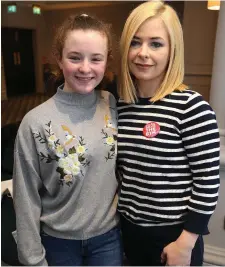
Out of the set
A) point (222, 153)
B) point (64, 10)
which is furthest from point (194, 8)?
point (64, 10)

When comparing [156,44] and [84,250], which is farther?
[84,250]

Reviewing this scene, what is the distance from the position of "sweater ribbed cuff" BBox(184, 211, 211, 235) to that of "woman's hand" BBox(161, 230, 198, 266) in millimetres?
24

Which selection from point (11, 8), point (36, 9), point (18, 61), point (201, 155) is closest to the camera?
point (201, 155)

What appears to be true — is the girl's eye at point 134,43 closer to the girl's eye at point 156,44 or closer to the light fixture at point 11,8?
the girl's eye at point 156,44

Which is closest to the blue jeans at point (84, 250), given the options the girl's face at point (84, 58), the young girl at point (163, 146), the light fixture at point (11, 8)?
the young girl at point (163, 146)

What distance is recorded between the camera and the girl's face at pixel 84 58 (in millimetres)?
898

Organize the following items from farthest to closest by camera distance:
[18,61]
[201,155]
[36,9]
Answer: [18,61], [36,9], [201,155]

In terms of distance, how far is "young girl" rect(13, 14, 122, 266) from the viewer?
921mm

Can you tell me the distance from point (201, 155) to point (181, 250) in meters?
0.32

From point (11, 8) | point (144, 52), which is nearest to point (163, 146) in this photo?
point (144, 52)

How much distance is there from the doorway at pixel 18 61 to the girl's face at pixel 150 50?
331 inches

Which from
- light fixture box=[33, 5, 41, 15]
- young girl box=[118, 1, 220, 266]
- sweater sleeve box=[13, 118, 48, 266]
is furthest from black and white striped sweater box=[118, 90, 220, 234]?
light fixture box=[33, 5, 41, 15]

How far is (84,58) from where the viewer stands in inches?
35.8

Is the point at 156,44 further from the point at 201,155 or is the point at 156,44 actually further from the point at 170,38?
the point at 201,155
